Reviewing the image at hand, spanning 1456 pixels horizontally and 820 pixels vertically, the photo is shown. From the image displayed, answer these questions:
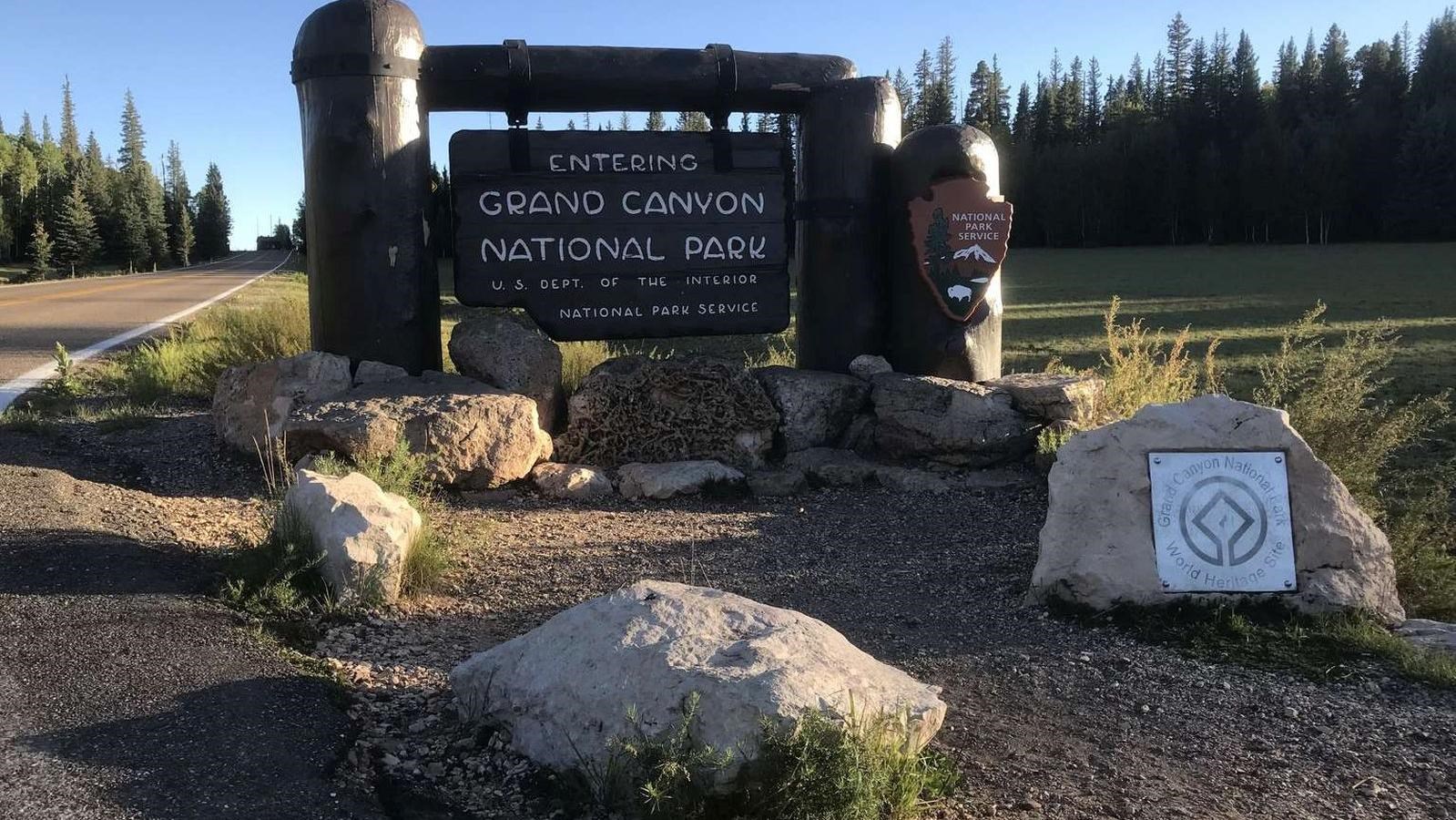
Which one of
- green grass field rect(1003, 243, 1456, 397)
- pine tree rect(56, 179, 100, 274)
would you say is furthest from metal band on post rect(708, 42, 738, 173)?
pine tree rect(56, 179, 100, 274)

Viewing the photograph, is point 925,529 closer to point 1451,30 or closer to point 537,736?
point 537,736

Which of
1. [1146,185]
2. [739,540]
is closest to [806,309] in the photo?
[739,540]

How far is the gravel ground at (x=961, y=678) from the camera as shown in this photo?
3242mm

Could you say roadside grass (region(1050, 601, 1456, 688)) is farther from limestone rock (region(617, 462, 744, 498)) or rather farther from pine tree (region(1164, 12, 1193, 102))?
pine tree (region(1164, 12, 1193, 102))

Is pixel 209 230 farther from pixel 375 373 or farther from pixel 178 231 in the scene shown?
pixel 375 373

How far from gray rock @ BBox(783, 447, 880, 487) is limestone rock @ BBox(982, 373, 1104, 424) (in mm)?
1120

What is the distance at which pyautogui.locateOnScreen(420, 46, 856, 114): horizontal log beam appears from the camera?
770 cm

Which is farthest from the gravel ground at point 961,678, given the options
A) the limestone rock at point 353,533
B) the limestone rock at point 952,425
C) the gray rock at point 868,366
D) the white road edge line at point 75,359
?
the white road edge line at point 75,359

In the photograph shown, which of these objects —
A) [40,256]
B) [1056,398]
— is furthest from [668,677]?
[40,256]

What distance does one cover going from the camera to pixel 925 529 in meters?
6.40

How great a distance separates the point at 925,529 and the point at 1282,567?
6.79ft

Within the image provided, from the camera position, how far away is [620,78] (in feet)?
26.1

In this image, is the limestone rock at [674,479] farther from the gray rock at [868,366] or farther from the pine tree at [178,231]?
the pine tree at [178,231]

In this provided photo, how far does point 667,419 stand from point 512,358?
1151mm
